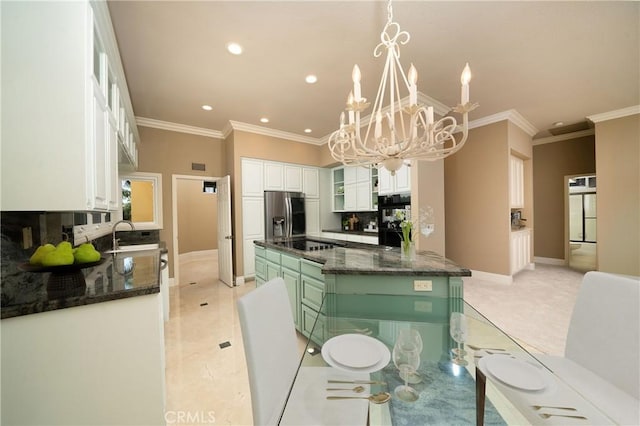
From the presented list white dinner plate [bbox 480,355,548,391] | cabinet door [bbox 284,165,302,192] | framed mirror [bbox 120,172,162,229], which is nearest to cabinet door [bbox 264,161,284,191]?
cabinet door [bbox 284,165,302,192]

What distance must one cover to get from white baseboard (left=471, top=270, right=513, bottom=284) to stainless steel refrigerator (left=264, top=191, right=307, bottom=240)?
3362 mm

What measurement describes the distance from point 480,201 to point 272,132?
418 centimetres

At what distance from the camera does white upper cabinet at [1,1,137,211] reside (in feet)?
3.85

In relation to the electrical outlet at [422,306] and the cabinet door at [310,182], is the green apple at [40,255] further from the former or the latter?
the cabinet door at [310,182]

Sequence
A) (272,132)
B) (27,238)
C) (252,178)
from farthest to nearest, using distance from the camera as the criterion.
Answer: (272,132) → (252,178) → (27,238)

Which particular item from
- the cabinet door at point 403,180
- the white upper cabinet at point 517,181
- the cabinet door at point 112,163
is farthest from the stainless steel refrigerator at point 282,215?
the white upper cabinet at point 517,181

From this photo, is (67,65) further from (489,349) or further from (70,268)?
(489,349)

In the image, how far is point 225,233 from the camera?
4.33m

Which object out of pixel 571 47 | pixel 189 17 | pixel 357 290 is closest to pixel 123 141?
pixel 189 17

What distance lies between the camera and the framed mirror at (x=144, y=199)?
413 centimetres

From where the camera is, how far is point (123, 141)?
8.32 feet

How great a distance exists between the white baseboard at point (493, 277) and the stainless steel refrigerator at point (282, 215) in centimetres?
336

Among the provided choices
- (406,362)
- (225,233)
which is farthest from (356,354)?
(225,233)

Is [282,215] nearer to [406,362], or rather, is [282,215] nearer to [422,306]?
[422,306]
